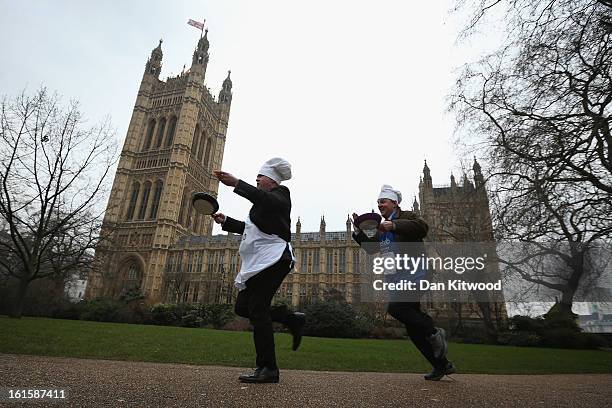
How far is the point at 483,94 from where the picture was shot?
26.5 ft

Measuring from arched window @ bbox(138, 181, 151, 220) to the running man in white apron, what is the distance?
155ft

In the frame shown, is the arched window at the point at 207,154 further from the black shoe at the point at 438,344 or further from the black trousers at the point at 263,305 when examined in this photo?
the black shoe at the point at 438,344

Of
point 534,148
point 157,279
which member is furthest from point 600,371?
Answer: point 157,279

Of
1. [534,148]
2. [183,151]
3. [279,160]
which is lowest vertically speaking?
[279,160]

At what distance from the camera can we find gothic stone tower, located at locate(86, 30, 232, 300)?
4192 cm

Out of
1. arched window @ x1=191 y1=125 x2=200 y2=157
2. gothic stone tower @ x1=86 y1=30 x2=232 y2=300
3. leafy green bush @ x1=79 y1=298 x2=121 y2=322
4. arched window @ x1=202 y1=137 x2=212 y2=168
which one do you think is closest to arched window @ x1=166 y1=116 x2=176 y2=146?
gothic stone tower @ x1=86 y1=30 x2=232 y2=300

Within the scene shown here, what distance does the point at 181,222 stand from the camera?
4691cm

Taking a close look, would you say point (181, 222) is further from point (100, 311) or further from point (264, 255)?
point (264, 255)

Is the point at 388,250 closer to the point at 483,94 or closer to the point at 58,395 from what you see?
the point at 58,395

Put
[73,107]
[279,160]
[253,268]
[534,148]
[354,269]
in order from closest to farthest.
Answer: [253,268], [279,160], [534,148], [73,107], [354,269]

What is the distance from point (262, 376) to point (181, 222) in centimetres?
4750

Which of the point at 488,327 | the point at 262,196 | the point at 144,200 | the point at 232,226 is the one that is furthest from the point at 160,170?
the point at 262,196

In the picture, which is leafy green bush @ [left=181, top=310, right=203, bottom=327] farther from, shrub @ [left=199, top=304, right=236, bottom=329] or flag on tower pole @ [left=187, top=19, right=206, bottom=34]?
flag on tower pole @ [left=187, top=19, right=206, bottom=34]

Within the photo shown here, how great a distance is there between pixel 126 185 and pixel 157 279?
14636mm
